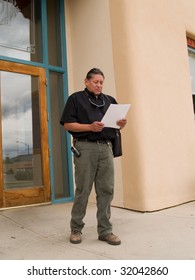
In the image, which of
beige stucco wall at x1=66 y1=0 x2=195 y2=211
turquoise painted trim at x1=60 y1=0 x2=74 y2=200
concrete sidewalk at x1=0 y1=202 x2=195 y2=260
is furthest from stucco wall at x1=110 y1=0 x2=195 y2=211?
turquoise painted trim at x1=60 y1=0 x2=74 y2=200

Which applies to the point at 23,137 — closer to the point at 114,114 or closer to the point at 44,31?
the point at 44,31

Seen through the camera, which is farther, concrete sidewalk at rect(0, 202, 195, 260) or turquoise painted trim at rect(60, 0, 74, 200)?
turquoise painted trim at rect(60, 0, 74, 200)

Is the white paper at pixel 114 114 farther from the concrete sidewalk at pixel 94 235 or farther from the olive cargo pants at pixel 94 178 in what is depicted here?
the concrete sidewalk at pixel 94 235

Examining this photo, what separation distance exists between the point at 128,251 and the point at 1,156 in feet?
8.79

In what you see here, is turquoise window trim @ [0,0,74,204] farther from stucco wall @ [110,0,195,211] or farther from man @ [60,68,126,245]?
man @ [60,68,126,245]

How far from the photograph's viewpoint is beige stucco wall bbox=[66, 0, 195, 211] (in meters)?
4.72

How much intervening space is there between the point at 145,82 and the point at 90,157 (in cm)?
227

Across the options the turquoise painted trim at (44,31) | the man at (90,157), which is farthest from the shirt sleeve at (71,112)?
the turquoise painted trim at (44,31)

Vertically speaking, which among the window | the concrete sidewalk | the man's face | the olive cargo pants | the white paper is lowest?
the concrete sidewalk

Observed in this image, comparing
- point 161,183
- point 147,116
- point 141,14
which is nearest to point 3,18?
point 141,14

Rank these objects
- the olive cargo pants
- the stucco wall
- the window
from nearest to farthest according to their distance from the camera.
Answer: the olive cargo pants, the stucco wall, the window

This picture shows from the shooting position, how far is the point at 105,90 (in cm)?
515

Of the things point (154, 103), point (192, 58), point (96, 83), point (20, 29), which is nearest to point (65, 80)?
point (20, 29)

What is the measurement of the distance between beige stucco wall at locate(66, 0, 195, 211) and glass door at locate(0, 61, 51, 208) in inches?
33.6
